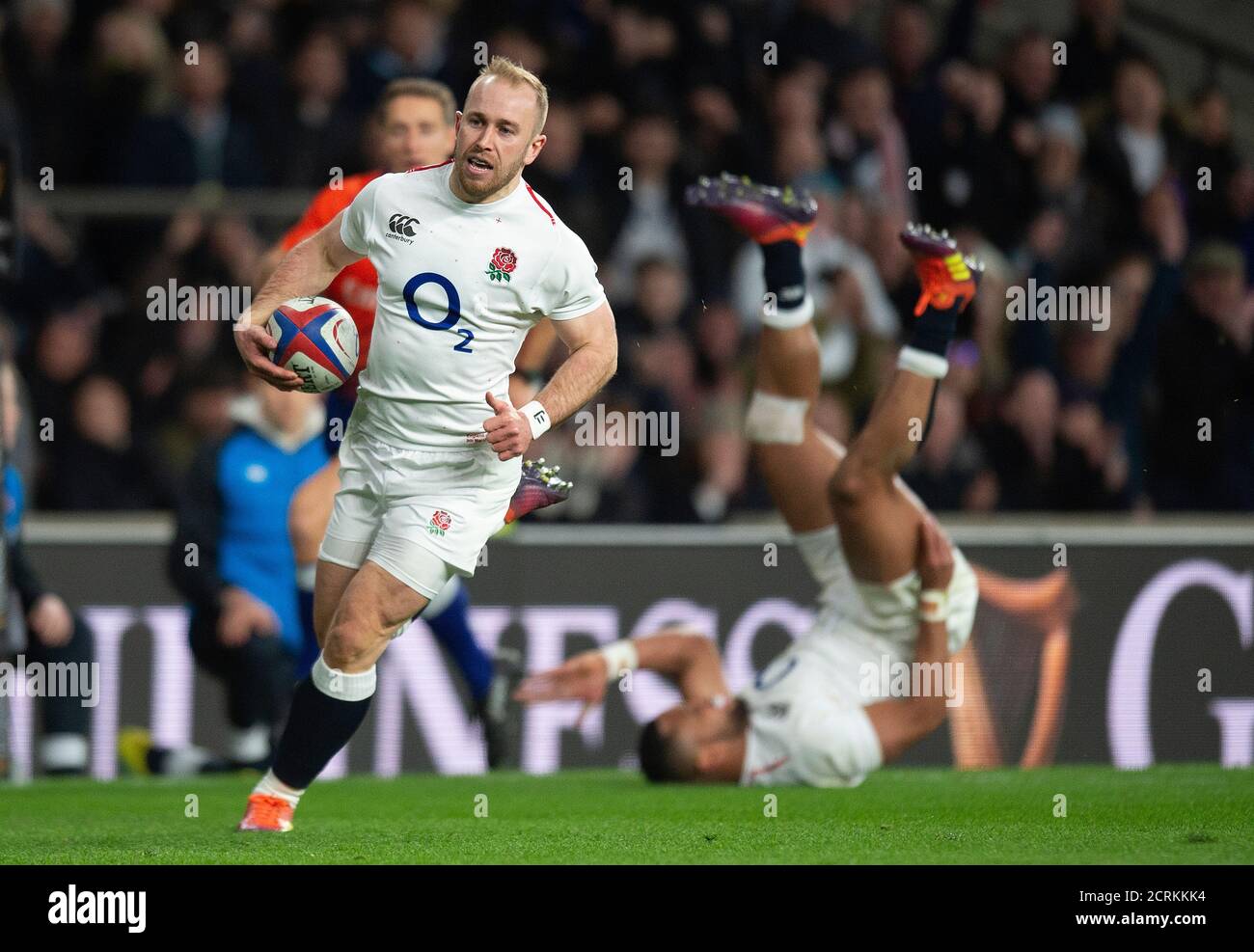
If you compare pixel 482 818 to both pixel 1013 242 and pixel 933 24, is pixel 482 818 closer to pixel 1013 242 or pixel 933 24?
pixel 1013 242

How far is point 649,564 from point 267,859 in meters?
4.81

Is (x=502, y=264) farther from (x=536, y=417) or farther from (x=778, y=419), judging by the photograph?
(x=778, y=419)

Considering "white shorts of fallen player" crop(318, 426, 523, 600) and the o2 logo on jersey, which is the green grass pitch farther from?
the o2 logo on jersey

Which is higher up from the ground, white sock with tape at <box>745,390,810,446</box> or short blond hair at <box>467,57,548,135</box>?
short blond hair at <box>467,57,548,135</box>

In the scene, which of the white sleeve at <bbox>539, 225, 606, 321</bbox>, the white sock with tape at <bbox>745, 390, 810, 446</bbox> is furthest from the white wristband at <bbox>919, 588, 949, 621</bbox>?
the white sleeve at <bbox>539, 225, 606, 321</bbox>

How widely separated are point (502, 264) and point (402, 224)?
33cm

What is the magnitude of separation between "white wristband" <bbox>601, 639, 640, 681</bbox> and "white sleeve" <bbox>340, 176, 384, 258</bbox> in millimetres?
2734

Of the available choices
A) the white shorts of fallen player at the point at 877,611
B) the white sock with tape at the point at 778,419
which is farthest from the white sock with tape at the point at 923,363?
the white shorts of fallen player at the point at 877,611

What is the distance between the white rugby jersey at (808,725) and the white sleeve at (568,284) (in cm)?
247

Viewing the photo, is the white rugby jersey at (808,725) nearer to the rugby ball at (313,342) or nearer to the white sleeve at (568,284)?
the white sleeve at (568,284)

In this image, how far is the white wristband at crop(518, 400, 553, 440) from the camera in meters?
6.06

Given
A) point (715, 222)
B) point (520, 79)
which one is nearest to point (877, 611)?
point (520, 79)

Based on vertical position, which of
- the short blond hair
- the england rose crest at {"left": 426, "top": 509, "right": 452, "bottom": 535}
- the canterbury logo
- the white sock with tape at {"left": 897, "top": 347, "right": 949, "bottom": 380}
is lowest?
the england rose crest at {"left": 426, "top": 509, "right": 452, "bottom": 535}

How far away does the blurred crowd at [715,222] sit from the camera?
11.2 meters
